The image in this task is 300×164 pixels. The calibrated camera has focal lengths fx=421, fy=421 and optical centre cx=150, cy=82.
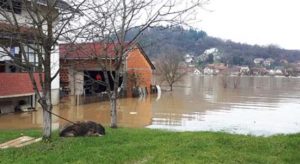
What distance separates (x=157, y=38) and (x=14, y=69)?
12362 millimetres

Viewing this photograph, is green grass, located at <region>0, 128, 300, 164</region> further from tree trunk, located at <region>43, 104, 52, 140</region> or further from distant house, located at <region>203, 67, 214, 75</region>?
distant house, located at <region>203, 67, 214, 75</region>

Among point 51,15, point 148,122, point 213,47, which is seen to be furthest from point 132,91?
point 213,47

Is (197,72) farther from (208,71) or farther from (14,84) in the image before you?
(14,84)

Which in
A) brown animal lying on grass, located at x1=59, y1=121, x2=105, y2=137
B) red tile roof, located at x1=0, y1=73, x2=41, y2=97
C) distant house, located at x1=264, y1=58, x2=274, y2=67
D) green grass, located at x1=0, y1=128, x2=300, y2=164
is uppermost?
distant house, located at x1=264, y1=58, x2=274, y2=67

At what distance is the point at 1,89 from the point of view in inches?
838

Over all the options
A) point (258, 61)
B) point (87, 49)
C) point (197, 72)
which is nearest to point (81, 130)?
point (87, 49)

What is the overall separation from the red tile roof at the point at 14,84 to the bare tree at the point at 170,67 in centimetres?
2612

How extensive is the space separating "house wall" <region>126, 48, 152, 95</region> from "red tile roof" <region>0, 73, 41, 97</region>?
1491cm

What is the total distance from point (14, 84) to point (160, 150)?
54.7 ft

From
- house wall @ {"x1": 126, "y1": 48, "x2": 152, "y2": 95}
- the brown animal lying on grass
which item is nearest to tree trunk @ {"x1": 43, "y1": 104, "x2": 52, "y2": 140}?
the brown animal lying on grass

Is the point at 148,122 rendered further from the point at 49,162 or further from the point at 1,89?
the point at 49,162

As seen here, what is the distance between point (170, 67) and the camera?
48.9m

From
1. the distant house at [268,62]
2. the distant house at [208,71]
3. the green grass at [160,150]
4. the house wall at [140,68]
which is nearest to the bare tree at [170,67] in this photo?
the house wall at [140,68]

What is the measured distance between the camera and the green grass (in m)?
7.02
